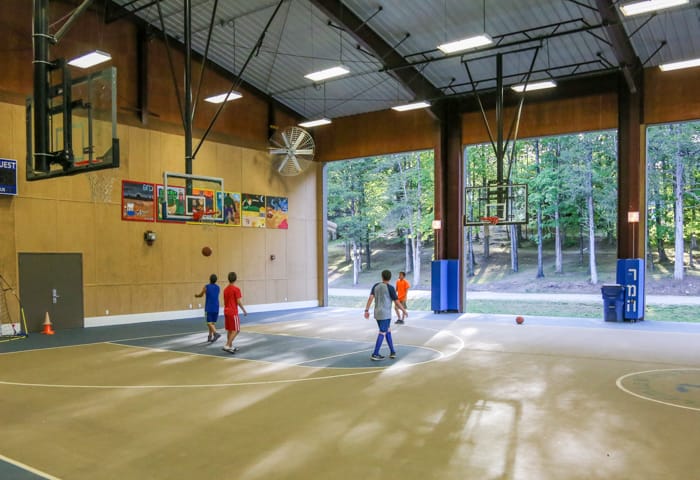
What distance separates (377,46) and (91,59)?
8.59m

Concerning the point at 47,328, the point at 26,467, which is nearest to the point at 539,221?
the point at 47,328

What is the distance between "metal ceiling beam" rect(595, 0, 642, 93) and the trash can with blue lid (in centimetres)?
650

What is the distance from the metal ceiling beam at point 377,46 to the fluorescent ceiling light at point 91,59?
603 centimetres

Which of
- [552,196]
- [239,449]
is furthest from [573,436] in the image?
[552,196]

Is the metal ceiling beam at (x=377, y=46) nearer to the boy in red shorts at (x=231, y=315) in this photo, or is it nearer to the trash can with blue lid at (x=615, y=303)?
the boy in red shorts at (x=231, y=315)

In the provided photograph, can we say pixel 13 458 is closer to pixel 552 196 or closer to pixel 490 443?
pixel 490 443

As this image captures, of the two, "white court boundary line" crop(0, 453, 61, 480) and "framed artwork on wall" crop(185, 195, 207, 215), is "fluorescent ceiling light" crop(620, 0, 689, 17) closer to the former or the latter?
"framed artwork on wall" crop(185, 195, 207, 215)

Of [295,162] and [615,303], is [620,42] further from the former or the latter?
[295,162]

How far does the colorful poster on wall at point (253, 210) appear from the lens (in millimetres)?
21938

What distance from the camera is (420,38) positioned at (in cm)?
1770

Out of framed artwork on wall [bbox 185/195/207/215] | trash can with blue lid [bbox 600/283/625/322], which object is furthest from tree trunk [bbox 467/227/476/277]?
framed artwork on wall [bbox 185/195/207/215]

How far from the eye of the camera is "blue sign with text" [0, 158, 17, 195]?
14.9 metres

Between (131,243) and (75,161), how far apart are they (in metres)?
10.6

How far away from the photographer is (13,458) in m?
5.54
